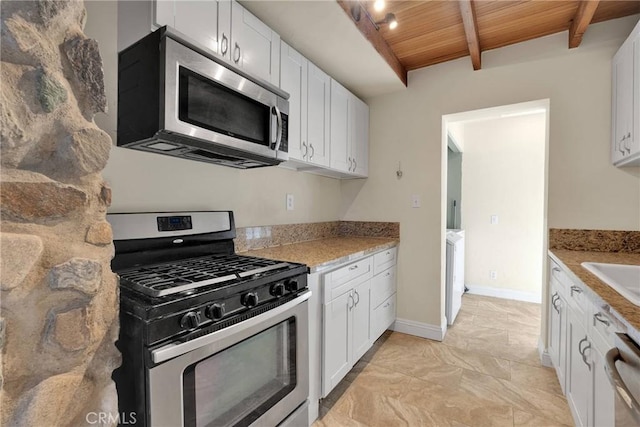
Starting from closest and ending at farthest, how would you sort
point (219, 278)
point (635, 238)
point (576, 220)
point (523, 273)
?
point (219, 278) → point (635, 238) → point (576, 220) → point (523, 273)

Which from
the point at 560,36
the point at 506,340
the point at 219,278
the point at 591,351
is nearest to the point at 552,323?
the point at 506,340

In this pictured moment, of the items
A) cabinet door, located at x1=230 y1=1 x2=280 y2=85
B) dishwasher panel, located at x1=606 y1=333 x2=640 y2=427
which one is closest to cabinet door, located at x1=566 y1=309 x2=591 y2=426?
dishwasher panel, located at x1=606 y1=333 x2=640 y2=427

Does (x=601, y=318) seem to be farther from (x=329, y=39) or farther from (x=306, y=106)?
(x=329, y=39)

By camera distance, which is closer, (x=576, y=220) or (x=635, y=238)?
(x=635, y=238)

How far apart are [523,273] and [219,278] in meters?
4.15

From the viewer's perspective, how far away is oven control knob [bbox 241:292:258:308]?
1.16m

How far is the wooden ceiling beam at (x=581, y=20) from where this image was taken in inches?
71.4

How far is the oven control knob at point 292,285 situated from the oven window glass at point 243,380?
0.15 m

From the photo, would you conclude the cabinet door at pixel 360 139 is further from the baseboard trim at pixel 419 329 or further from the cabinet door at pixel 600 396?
the cabinet door at pixel 600 396

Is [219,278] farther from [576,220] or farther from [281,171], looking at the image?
[576,220]

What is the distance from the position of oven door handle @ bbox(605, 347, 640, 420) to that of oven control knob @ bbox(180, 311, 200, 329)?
1242 mm

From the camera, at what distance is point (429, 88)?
273 centimetres

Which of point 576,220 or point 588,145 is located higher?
point 588,145

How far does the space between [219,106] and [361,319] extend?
1665mm
